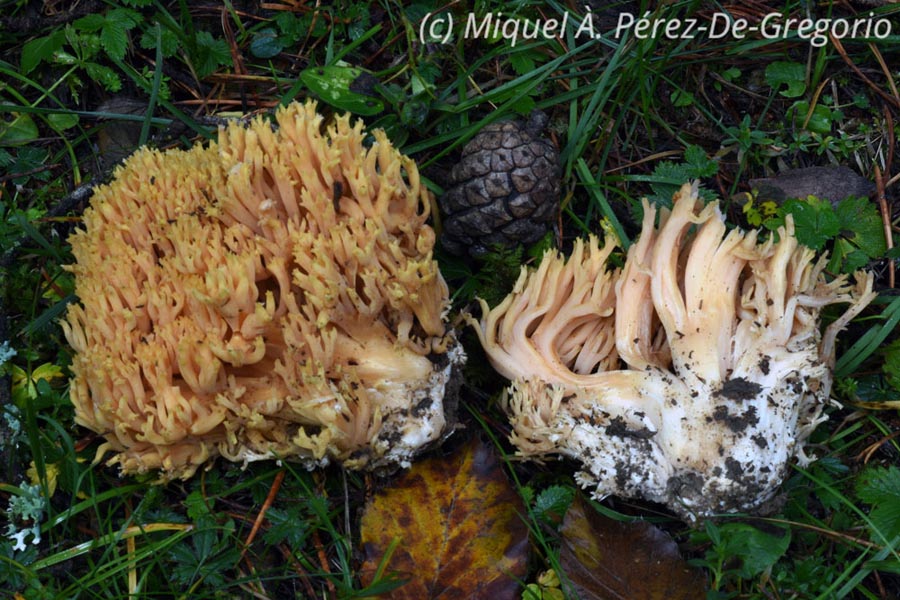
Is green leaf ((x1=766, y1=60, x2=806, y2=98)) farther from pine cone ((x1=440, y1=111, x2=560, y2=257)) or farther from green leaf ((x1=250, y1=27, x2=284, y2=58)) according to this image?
green leaf ((x1=250, y1=27, x2=284, y2=58))

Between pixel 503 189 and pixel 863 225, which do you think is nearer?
pixel 503 189

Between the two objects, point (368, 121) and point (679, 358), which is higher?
point (368, 121)

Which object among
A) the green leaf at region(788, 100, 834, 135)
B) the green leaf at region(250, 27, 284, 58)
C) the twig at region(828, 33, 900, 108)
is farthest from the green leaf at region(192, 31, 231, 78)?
the twig at region(828, 33, 900, 108)

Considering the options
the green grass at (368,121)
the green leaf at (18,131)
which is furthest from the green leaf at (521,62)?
the green leaf at (18,131)

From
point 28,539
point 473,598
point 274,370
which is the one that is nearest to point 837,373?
point 473,598

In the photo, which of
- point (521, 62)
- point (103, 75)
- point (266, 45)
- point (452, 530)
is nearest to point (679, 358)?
point (452, 530)

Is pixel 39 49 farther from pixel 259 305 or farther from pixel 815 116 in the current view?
pixel 815 116

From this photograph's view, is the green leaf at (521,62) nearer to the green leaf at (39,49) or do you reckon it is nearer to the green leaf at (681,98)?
Result: the green leaf at (681,98)
